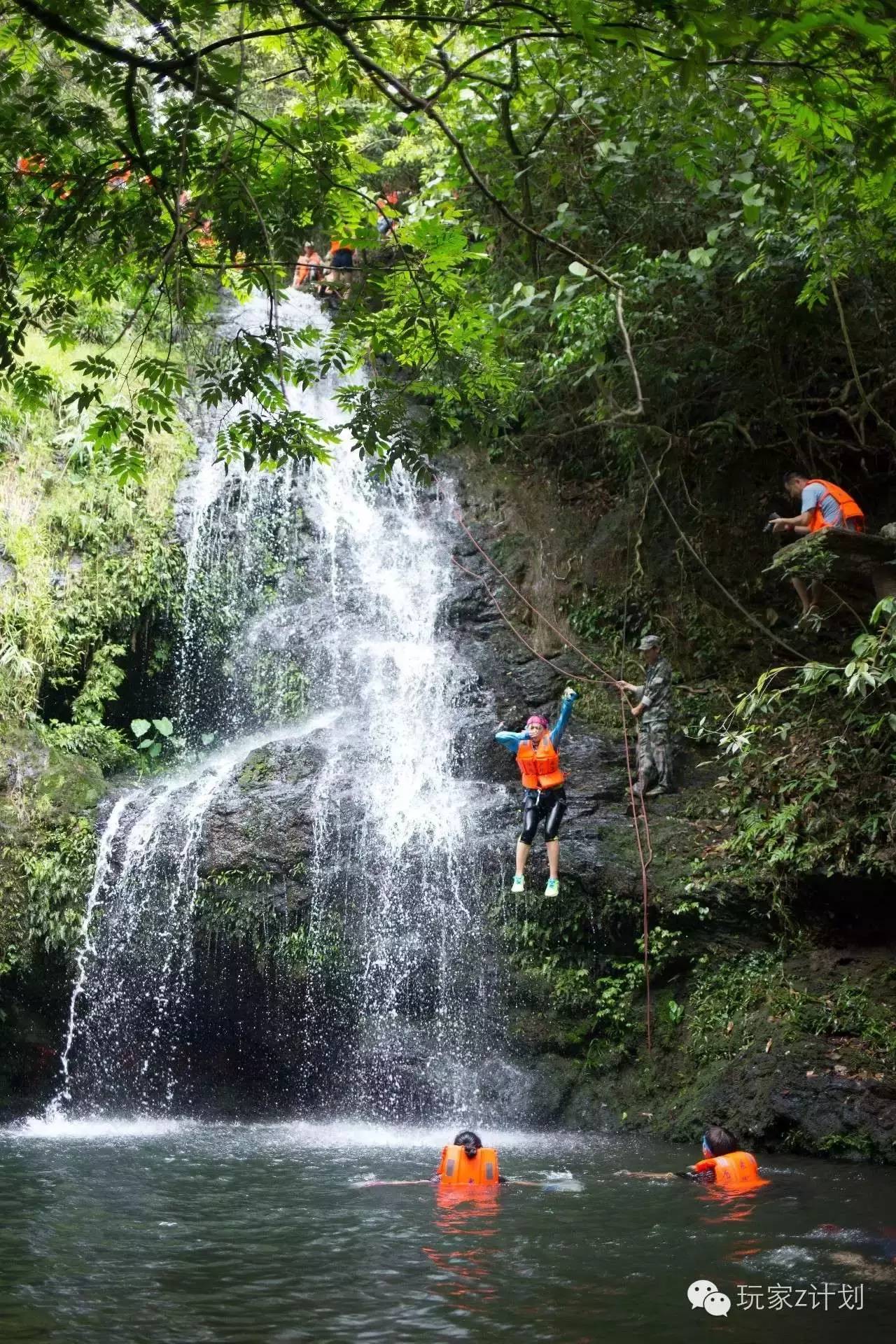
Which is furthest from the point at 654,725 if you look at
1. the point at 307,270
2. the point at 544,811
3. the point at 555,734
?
the point at 307,270

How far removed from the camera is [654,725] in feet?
36.8

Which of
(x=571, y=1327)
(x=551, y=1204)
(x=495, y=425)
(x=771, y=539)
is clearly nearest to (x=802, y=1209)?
(x=551, y=1204)

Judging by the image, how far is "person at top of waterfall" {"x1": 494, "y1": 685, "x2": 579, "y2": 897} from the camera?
980cm

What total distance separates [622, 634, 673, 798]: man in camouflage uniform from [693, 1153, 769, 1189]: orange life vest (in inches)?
170

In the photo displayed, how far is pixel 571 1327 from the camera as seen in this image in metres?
4.30

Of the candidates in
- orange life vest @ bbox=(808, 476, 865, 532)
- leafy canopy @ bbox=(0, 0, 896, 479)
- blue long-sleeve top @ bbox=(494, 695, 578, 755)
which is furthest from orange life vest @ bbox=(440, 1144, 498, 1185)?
orange life vest @ bbox=(808, 476, 865, 532)

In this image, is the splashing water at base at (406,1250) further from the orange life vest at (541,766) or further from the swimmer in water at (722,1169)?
the orange life vest at (541,766)

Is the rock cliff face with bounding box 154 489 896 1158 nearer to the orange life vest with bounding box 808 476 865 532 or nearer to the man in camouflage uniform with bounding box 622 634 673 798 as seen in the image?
the man in camouflage uniform with bounding box 622 634 673 798

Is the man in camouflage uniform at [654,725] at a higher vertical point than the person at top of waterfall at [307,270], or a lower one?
lower

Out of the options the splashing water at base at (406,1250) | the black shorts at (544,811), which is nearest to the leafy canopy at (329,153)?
the splashing water at base at (406,1250)

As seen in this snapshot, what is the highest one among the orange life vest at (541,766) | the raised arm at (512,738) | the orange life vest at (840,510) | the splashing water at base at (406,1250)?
the orange life vest at (840,510)

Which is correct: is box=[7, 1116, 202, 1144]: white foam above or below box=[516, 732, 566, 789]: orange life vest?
below

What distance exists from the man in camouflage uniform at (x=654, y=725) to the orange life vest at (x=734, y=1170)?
170 inches

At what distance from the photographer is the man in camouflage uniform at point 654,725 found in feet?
Answer: 36.2
